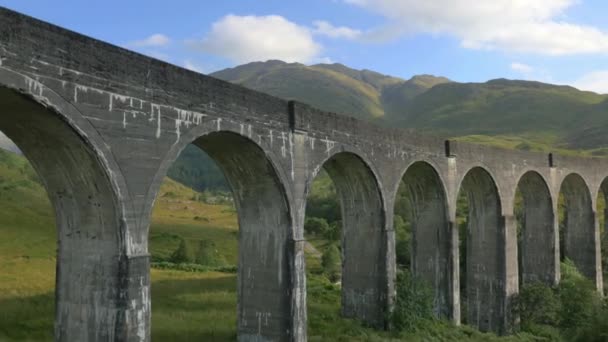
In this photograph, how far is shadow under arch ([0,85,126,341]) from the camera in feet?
32.0

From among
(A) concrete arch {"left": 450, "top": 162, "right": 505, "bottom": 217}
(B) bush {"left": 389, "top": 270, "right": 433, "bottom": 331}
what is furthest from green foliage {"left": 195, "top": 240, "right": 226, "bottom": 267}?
(B) bush {"left": 389, "top": 270, "right": 433, "bottom": 331}

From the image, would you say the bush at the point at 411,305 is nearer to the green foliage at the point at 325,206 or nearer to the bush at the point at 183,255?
the bush at the point at 183,255

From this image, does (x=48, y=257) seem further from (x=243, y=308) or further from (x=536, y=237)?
(x=536, y=237)

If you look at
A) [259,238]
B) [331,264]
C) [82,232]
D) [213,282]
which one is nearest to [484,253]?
[259,238]

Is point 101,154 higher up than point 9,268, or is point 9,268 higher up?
point 101,154

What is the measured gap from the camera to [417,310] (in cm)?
1902

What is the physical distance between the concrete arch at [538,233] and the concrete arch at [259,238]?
18.0m

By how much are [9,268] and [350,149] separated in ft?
80.5

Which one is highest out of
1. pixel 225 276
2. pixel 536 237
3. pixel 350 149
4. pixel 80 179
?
pixel 350 149

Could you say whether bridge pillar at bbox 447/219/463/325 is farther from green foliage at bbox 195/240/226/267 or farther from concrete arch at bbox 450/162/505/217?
green foliage at bbox 195/240/226/267

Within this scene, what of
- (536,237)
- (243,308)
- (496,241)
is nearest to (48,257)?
(243,308)

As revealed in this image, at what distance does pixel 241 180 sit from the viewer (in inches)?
590

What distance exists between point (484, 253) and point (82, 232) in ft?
65.3

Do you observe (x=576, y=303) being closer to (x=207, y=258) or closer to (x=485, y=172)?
(x=485, y=172)
